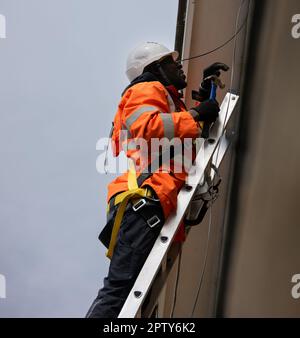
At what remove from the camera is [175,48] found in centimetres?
186

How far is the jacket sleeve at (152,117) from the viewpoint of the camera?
119 centimetres

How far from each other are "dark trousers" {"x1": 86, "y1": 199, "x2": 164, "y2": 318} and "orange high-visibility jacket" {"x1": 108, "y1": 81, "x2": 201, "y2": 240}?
2.0 inches

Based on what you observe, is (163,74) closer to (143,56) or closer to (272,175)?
(143,56)

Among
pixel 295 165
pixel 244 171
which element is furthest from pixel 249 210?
pixel 295 165

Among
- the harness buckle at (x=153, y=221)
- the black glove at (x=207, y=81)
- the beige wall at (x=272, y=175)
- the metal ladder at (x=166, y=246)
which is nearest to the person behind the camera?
the metal ladder at (x=166, y=246)

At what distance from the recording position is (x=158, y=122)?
1.18m

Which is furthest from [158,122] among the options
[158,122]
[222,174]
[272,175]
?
[222,174]

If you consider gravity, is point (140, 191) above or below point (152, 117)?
below

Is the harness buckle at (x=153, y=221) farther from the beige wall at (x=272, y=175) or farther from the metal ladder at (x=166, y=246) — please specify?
the beige wall at (x=272, y=175)

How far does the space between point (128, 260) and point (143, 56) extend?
0.68m

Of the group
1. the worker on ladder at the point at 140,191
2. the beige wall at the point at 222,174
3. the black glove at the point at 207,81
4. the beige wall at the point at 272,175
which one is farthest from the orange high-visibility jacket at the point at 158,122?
the beige wall at the point at 222,174

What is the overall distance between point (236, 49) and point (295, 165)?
0.56 metres

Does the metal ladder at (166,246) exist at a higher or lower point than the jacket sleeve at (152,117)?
lower

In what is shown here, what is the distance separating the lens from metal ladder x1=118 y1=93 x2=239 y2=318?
3.64 ft
